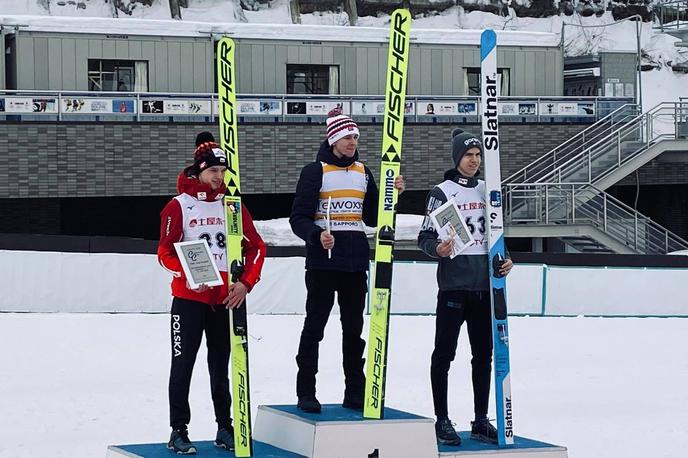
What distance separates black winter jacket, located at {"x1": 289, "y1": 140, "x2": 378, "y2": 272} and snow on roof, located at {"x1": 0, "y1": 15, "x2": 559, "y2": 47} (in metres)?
18.5

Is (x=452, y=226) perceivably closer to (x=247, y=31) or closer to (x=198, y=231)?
(x=198, y=231)

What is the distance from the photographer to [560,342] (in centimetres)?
1633

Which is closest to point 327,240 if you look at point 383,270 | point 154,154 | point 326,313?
point 383,270

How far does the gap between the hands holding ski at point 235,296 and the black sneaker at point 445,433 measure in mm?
1564

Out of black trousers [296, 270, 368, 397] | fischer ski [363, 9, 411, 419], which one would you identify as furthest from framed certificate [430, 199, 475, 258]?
black trousers [296, 270, 368, 397]

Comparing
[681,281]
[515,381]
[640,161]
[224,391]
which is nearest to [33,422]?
[224,391]

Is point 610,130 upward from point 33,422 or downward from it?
upward

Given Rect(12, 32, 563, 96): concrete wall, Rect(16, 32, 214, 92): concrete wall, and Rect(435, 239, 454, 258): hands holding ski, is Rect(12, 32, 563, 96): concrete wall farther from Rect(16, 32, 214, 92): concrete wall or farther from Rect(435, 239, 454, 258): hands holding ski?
Rect(435, 239, 454, 258): hands holding ski

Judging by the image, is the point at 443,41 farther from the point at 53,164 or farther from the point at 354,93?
the point at 53,164

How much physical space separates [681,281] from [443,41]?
10.5 metres

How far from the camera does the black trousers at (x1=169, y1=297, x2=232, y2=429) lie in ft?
27.3

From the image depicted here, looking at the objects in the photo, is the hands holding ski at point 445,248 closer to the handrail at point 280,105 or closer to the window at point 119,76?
the handrail at point 280,105

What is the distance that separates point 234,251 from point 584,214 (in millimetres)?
19282

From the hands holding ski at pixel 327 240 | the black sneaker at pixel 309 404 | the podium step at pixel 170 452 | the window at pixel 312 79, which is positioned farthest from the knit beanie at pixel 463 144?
the window at pixel 312 79
